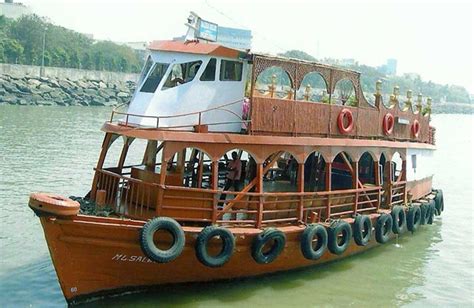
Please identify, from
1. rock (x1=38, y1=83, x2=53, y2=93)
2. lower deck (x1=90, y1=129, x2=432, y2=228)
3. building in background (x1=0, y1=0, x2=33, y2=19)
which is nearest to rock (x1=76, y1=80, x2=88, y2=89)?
rock (x1=38, y1=83, x2=53, y2=93)

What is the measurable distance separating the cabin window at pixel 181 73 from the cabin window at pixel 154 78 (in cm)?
16

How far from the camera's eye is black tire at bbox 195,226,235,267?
8.21 meters

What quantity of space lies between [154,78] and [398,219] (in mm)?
6084

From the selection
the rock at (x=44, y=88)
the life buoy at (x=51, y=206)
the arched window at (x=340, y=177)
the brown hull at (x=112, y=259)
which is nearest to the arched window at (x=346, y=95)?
the arched window at (x=340, y=177)

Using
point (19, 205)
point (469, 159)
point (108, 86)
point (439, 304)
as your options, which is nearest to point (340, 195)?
point (439, 304)

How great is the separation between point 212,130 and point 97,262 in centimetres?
280

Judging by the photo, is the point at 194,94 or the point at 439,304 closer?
the point at 194,94

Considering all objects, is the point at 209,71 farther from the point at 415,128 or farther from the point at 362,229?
the point at 415,128

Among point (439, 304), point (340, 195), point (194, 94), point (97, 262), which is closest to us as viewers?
point (97, 262)

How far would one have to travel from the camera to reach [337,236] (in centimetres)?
995

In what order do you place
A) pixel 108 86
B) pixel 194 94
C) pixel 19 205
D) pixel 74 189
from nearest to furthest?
pixel 194 94 < pixel 19 205 < pixel 74 189 < pixel 108 86

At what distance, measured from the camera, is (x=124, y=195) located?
945 cm

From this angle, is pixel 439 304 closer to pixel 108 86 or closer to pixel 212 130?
pixel 212 130

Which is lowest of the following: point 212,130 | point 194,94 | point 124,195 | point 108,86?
point 124,195
